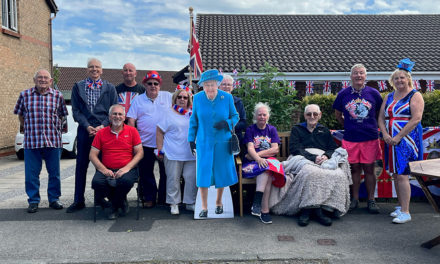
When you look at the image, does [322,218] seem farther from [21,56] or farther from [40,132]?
[21,56]

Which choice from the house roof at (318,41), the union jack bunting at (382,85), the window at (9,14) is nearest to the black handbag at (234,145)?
the house roof at (318,41)

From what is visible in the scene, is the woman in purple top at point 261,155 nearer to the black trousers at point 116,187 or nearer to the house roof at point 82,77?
the black trousers at point 116,187

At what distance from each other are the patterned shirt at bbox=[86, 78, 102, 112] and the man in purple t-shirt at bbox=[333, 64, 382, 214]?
11.4 ft

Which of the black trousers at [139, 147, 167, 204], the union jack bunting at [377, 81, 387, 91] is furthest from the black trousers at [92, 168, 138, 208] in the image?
the union jack bunting at [377, 81, 387, 91]

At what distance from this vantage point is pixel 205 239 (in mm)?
4410

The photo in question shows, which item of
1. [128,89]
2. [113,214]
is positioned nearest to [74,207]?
[113,214]

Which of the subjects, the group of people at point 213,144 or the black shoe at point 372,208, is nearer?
the group of people at point 213,144

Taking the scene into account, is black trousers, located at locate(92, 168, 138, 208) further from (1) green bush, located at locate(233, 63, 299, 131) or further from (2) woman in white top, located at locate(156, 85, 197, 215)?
(1) green bush, located at locate(233, 63, 299, 131)

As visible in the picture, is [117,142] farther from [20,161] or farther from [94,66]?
[20,161]

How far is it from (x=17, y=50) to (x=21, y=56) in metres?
0.42

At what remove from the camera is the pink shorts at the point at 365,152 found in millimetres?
5355

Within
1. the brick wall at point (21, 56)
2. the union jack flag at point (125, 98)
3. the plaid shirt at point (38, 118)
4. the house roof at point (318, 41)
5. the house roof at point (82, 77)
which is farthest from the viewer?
the house roof at point (82, 77)

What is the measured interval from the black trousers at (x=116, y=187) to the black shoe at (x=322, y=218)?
2401 mm

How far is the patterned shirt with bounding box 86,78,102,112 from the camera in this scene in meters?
5.54
